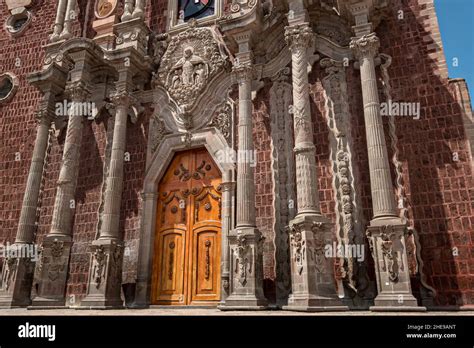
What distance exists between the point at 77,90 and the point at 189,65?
3381 mm

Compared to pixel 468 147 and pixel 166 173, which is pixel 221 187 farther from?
pixel 468 147

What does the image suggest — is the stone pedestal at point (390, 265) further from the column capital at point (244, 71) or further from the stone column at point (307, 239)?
the column capital at point (244, 71)

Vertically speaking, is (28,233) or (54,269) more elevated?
(28,233)

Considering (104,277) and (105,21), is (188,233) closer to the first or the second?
(104,277)

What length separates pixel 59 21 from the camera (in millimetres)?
13547

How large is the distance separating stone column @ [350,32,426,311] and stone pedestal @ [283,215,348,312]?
32.1 inches

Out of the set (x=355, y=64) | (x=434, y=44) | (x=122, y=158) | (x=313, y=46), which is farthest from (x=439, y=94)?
(x=122, y=158)

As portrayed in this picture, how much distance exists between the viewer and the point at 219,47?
36.7 feet

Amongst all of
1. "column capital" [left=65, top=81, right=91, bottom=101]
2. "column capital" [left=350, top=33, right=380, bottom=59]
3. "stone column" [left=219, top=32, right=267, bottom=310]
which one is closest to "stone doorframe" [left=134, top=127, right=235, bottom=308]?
"stone column" [left=219, top=32, right=267, bottom=310]

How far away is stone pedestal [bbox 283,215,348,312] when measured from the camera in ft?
23.6

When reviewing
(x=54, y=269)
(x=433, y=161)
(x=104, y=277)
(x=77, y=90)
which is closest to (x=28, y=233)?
Answer: (x=54, y=269)

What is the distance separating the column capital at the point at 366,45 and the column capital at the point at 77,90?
7.63 m
